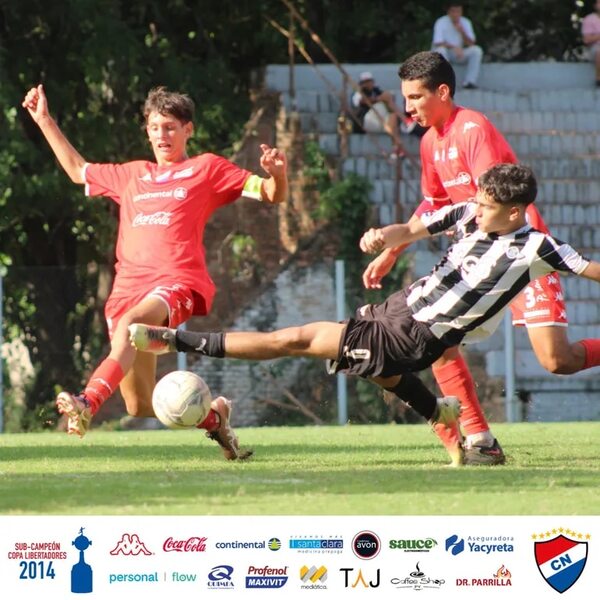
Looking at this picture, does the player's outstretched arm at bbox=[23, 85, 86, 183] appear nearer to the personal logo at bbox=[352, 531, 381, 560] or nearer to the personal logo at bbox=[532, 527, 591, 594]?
the personal logo at bbox=[352, 531, 381, 560]

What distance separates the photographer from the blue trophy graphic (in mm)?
6234

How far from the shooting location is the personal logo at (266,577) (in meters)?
6.30

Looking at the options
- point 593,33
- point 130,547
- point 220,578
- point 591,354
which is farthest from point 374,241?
point 593,33

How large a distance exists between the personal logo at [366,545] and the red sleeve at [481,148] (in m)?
3.84

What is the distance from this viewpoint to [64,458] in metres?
11.0

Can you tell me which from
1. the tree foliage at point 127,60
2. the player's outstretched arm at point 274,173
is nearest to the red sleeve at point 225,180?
the player's outstretched arm at point 274,173

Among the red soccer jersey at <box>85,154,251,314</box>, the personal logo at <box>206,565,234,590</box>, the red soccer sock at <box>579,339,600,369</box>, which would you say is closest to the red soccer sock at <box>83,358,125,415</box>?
the red soccer jersey at <box>85,154,251,314</box>

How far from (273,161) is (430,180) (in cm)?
99

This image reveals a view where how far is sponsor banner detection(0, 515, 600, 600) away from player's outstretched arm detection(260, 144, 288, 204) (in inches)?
145

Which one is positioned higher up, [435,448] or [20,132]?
[20,132]

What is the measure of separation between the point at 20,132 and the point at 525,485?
49.6ft

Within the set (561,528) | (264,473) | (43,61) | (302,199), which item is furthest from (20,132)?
(561,528)

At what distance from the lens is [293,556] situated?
6457mm

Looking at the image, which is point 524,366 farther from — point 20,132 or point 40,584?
point 40,584
